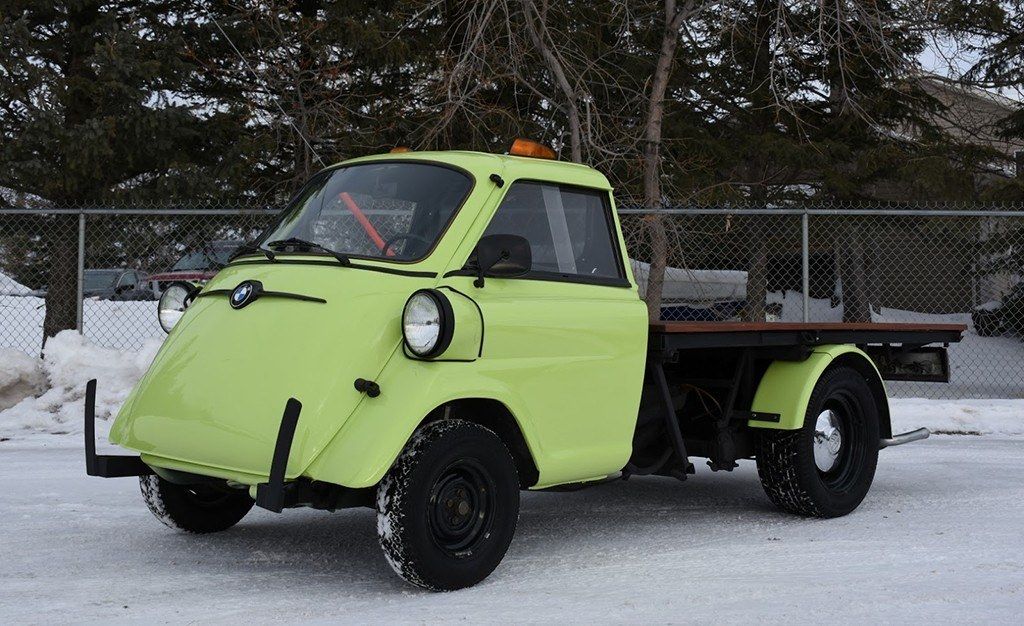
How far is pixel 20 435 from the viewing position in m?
10.3

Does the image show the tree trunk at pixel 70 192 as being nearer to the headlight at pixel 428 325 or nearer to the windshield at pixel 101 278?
the windshield at pixel 101 278

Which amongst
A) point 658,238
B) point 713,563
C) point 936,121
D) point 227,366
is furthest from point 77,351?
point 936,121

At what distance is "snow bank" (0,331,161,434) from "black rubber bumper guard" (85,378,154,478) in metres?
5.42

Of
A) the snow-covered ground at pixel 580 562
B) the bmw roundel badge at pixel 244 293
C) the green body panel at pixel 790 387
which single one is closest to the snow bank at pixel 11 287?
the snow-covered ground at pixel 580 562

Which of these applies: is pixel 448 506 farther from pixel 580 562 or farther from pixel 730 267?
pixel 730 267

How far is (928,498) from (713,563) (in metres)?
2.53

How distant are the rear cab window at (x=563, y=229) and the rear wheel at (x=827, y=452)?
156cm

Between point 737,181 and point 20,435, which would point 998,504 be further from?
point 737,181

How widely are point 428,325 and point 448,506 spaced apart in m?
0.80

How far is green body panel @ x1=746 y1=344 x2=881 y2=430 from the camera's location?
6.65 m

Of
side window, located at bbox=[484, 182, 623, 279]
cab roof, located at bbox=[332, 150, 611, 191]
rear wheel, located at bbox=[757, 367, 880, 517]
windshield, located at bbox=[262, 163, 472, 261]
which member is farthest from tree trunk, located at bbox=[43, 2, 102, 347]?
rear wheel, located at bbox=[757, 367, 880, 517]

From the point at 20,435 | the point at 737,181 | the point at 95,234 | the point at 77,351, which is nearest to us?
the point at 20,435

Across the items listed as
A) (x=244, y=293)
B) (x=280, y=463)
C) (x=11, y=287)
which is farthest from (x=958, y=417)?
(x=11, y=287)

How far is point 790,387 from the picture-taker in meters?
6.74
